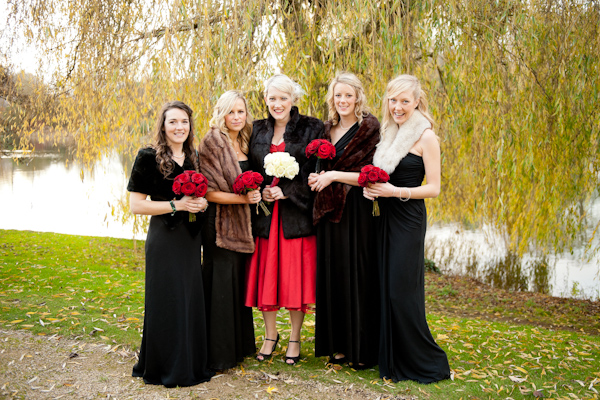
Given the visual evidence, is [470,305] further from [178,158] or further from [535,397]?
[178,158]

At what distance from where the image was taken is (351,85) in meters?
3.35

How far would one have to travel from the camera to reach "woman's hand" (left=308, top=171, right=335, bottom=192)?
3.36m

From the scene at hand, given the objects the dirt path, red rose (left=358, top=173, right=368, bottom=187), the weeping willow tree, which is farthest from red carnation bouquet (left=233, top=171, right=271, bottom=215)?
→ the weeping willow tree

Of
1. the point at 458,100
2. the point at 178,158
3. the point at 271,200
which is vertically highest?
the point at 458,100

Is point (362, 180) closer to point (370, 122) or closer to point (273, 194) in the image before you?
point (370, 122)

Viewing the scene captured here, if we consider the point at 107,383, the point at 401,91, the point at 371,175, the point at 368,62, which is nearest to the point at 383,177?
the point at 371,175

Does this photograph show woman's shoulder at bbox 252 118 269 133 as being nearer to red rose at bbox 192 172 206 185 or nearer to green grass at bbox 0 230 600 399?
red rose at bbox 192 172 206 185

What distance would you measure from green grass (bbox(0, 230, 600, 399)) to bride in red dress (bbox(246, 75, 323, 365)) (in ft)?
1.76

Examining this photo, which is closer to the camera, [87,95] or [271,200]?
[271,200]

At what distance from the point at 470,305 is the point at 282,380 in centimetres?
460

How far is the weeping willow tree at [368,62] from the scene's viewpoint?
193 inches

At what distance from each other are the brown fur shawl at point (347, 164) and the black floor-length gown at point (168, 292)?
33.3 inches

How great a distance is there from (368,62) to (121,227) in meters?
9.30

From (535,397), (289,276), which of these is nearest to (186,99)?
(289,276)
